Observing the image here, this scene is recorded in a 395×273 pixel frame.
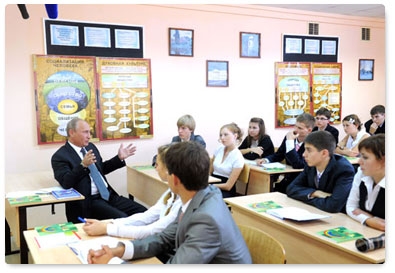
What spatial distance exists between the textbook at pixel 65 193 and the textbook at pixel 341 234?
146 centimetres

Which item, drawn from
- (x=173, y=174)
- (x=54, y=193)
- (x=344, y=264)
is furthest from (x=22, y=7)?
(x=344, y=264)

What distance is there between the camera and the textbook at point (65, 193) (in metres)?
2.35

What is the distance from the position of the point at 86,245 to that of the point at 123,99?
5.52 ft

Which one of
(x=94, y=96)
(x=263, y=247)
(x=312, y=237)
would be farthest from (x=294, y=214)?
(x=94, y=96)

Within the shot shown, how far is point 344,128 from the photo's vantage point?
9.56 feet

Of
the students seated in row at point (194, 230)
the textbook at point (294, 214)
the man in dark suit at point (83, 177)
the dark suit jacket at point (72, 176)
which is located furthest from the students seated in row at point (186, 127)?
the students seated in row at point (194, 230)

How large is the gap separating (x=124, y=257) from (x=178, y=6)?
201 centimetres

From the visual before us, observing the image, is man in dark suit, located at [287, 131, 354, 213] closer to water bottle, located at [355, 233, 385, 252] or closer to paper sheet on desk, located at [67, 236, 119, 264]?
water bottle, located at [355, 233, 385, 252]

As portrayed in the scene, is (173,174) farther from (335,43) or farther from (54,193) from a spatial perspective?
(335,43)

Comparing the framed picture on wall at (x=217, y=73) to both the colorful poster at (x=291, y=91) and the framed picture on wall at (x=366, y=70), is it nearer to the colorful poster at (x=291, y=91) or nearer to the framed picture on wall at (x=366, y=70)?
the colorful poster at (x=291, y=91)

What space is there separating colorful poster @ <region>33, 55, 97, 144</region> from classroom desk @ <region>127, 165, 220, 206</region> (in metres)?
0.44

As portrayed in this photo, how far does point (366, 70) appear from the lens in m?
2.48

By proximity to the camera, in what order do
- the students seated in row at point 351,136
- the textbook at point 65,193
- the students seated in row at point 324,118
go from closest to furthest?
the textbook at point 65,193 → the students seated in row at point 351,136 → the students seated in row at point 324,118

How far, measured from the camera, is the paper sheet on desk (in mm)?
1512
